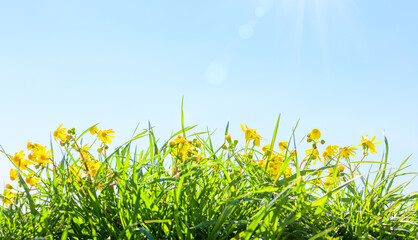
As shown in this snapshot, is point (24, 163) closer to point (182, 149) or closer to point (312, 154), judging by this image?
point (182, 149)

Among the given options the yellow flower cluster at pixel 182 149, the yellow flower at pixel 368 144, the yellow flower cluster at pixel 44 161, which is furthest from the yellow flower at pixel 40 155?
the yellow flower at pixel 368 144

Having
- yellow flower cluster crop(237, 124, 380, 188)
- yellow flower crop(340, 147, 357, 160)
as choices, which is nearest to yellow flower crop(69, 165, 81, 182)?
yellow flower cluster crop(237, 124, 380, 188)

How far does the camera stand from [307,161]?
7.55 ft

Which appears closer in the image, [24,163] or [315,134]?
[24,163]

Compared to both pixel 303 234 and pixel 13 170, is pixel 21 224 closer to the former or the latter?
pixel 13 170

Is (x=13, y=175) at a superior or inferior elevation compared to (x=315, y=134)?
inferior

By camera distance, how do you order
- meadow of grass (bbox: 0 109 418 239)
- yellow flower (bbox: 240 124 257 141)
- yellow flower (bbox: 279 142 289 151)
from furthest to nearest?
yellow flower (bbox: 279 142 289 151) → yellow flower (bbox: 240 124 257 141) → meadow of grass (bbox: 0 109 418 239)

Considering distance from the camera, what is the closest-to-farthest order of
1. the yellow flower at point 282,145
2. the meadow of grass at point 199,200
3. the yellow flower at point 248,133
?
the meadow of grass at point 199,200 < the yellow flower at point 248,133 < the yellow flower at point 282,145

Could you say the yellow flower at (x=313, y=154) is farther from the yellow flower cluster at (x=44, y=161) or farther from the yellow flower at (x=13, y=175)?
the yellow flower at (x=13, y=175)

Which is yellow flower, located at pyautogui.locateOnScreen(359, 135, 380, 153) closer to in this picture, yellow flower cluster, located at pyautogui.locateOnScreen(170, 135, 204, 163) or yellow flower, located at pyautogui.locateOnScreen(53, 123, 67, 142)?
yellow flower cluster, located at pyautogui.locateOnScreen(170, 135, 204, 163)

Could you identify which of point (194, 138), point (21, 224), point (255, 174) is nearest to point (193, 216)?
point (255, 174)

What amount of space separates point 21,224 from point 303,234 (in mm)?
1621

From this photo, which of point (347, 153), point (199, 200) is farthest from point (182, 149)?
point (347, 153)

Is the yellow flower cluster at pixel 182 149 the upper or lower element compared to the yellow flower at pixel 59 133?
lower
